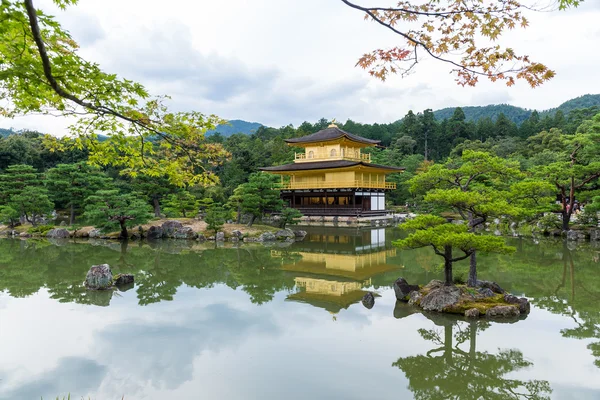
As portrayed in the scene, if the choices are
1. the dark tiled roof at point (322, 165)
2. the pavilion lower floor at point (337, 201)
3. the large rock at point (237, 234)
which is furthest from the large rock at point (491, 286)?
the dark tiled roof at point (322, 165)

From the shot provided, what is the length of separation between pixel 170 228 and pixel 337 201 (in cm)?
1215

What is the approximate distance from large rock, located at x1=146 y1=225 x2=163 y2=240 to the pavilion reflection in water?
21.2 ft

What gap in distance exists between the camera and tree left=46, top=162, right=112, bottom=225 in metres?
19.2

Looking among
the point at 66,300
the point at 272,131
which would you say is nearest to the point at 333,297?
the point at 66,300

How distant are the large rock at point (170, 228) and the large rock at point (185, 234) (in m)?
0.13

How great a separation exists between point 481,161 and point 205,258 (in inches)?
331

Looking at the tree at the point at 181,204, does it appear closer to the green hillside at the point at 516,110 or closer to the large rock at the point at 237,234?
the large rock at the point at 237,234

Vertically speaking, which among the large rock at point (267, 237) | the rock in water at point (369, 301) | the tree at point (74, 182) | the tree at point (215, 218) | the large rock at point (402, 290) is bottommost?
the rock in water at point (369, 301)

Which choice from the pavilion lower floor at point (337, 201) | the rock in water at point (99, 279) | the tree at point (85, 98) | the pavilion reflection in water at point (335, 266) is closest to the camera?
the tree at point (85, 98)

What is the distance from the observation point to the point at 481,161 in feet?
25.0

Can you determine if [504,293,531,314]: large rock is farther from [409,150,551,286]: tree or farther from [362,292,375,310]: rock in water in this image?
[362,292,375,310]: rock in water

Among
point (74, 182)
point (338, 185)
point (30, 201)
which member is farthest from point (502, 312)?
point (30, 201)

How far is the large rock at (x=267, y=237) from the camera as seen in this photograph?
1642cm

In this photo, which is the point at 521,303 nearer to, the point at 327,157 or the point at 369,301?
the point at 369,301
